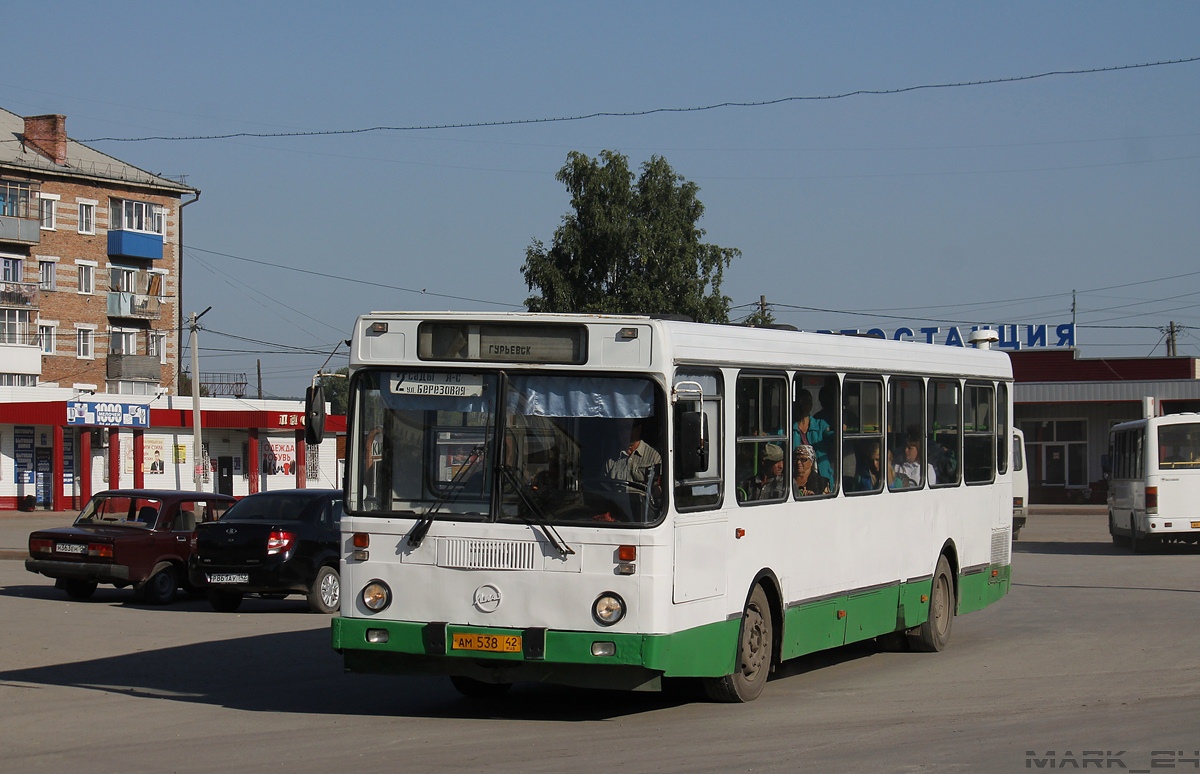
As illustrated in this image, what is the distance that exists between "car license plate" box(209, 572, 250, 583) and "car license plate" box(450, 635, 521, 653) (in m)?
9.15

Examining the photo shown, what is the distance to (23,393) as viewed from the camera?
5938cm

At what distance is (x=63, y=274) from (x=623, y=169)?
28985mm

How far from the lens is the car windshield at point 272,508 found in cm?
1858

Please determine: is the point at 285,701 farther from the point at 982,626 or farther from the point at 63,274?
the point at 63,274

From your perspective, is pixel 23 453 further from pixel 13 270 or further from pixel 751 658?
pixel 751 658

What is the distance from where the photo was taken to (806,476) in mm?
11320

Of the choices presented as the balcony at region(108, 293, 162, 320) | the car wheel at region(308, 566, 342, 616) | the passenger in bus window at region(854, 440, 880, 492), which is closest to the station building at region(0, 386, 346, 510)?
the balcony at region(108, 293, 162, 320)

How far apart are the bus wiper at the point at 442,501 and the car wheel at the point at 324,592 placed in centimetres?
891

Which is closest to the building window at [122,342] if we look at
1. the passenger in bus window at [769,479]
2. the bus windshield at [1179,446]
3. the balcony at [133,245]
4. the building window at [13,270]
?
the balcony at [133,245]

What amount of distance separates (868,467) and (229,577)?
29.2 ft

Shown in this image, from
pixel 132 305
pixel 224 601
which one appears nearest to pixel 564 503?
pixel 224 601

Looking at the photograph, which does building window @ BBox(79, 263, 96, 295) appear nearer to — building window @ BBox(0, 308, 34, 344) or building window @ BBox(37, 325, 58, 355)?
building window @ BBox(37, 325, 58, 355)

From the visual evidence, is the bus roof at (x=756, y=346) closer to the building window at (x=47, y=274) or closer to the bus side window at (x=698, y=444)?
the bus side window at (x=698, y=444)

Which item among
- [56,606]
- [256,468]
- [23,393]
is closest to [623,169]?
[256,468]
